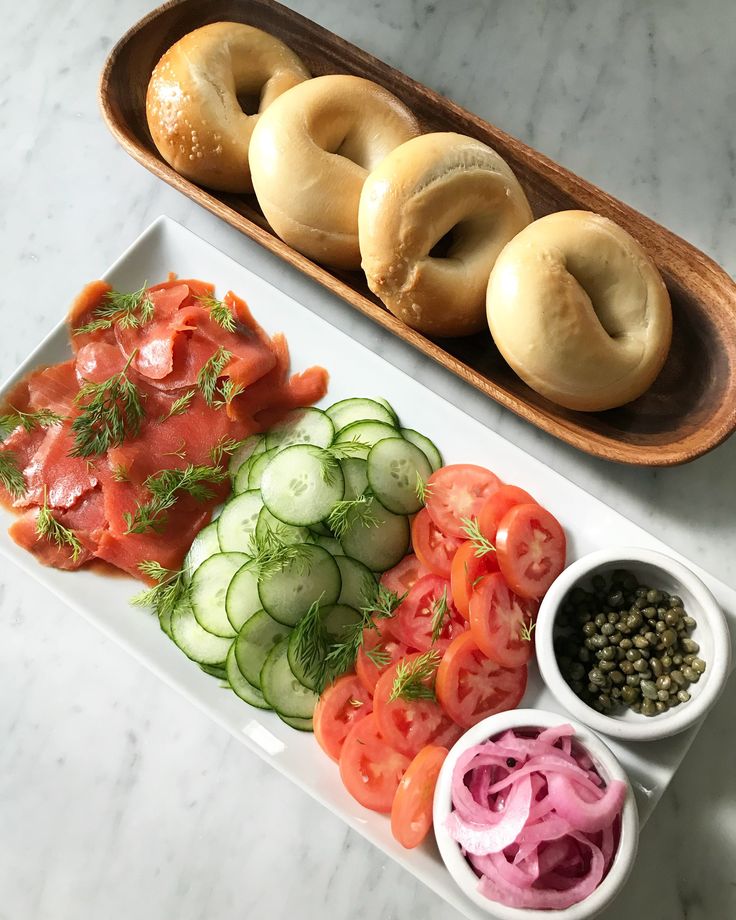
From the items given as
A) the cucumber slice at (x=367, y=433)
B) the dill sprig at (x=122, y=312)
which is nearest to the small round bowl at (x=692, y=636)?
the cucumber slice at (x=367, y=433)

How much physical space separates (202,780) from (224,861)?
0.66ft

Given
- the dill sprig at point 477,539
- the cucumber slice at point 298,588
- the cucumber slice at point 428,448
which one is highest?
the cucumber slice at point 428,448

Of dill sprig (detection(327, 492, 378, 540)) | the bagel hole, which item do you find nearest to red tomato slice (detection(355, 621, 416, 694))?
dill sprig (detection(327, 492, 378, 540))

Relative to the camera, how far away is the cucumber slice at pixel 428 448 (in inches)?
80.0

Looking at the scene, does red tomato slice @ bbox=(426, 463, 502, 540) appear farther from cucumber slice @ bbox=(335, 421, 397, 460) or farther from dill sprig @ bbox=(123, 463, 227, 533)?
dill sprig @ bbox=(123, 463, 227, 533)

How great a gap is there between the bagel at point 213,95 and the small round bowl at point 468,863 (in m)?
1.41

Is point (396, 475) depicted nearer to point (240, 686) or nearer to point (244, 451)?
point (244, 451)

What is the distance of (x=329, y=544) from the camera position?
199 cm

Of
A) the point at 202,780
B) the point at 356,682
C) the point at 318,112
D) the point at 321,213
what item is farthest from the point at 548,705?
the point at 318,112

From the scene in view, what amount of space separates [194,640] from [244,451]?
0.47m

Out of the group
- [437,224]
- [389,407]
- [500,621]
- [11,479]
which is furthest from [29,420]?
[500,621]

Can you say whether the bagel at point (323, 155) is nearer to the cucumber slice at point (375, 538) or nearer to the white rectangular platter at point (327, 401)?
the white rectangular platter at point (327, 401)

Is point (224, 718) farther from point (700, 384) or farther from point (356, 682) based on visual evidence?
point (700, 384)

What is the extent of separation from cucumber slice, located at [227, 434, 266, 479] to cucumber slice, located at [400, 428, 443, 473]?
1.18 feet
